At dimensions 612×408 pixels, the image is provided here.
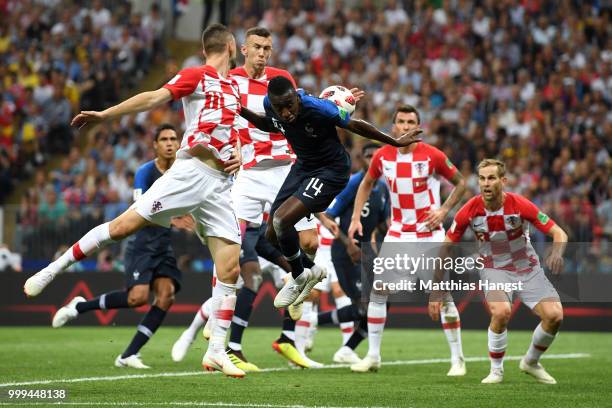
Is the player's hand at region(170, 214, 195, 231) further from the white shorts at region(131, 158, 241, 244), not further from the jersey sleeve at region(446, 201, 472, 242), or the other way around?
the jersey sleeve at region(446, 201, 472, 242)

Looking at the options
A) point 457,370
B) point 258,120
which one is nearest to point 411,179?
point 457,370

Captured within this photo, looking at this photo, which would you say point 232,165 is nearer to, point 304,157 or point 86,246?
point 304,157

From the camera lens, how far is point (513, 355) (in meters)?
13.6

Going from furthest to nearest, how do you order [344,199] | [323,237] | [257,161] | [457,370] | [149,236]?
[323,237]
[344,199]
[149,236]
[257,161]
[457,370]

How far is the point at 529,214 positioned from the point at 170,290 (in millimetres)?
4207

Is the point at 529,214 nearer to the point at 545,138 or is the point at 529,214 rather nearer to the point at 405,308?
the point at 405,308

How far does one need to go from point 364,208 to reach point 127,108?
5695 mm

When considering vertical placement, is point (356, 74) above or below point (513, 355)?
above

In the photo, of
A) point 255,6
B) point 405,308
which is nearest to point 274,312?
point 405,308

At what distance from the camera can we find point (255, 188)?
36.6 feet

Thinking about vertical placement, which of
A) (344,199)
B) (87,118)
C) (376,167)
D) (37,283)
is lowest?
(37,283)

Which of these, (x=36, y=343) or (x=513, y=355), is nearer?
(x=513, y=355)

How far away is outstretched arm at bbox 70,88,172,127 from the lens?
318 inches

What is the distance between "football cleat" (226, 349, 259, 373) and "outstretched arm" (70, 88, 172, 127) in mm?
3302
